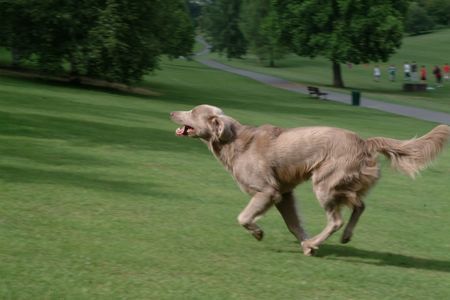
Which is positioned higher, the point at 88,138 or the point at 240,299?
the point at 240,299

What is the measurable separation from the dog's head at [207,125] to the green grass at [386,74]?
38.0 metres

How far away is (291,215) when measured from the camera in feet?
29.2

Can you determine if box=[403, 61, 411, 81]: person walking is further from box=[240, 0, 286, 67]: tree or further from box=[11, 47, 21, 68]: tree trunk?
box=[11, 47, 21, 68]: tree trunk

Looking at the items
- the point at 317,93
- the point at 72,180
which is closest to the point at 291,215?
the point at 72,180

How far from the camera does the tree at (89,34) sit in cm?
3719

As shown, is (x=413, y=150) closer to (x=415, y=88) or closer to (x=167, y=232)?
(x=167, y=232)

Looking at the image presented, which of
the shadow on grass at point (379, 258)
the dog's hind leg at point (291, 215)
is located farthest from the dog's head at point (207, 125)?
the shadow on grass at point (379, 258)

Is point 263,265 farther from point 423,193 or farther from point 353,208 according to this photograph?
point 423,193

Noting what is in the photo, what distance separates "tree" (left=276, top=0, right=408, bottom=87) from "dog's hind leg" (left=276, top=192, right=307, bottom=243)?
166 feet

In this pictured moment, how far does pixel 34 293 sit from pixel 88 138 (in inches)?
489

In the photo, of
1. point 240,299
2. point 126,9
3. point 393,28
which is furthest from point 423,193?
point 393,28

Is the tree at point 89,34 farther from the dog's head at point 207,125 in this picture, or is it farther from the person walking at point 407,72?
the person walking at point 407,72

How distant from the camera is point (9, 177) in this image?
1150 cm

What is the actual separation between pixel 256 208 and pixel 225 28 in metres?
98.9
